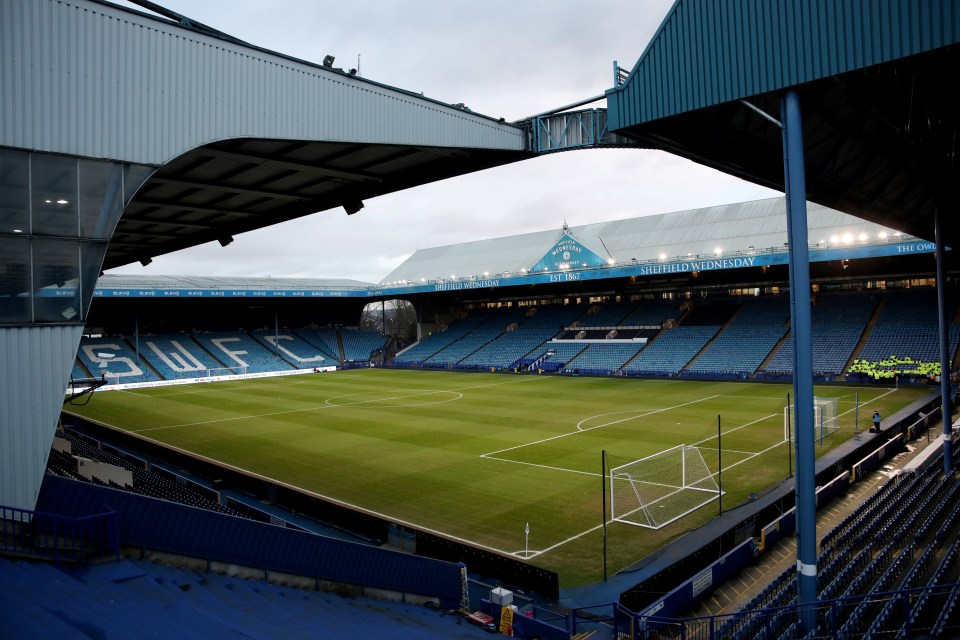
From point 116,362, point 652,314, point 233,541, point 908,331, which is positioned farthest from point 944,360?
point 116,362

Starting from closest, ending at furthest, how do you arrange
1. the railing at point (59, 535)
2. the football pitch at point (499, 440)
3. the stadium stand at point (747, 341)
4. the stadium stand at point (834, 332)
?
the railing at point (59, 535), the football pitch at point (499, 440), the stadium stand at point (834, 332), the stadium stand at point (747, 341)

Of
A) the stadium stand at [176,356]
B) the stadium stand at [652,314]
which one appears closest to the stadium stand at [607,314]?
the stadium stand at [652,314]

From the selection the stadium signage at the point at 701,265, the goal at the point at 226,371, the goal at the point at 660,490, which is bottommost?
the goal at the point at 660,490

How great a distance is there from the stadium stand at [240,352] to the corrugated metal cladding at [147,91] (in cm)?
5540

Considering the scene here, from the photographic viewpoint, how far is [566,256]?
5425cm

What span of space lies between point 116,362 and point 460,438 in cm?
4594

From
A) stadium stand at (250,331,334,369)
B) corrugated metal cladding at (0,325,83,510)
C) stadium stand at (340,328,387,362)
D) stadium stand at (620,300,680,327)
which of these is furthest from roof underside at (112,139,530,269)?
stadium stand at (340,328,387,362)

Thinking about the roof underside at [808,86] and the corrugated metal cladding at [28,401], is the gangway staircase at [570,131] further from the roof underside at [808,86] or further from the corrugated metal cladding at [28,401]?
the corrugated metal cladding at [28,401]

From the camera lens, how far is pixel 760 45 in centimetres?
914

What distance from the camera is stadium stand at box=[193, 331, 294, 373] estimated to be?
64.2 meters

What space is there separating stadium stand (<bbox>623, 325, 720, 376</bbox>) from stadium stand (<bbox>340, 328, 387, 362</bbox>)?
112ft

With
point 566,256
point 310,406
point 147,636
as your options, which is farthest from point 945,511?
point 566,256

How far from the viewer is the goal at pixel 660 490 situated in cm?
1678

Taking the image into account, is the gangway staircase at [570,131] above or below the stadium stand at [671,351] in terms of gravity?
above
